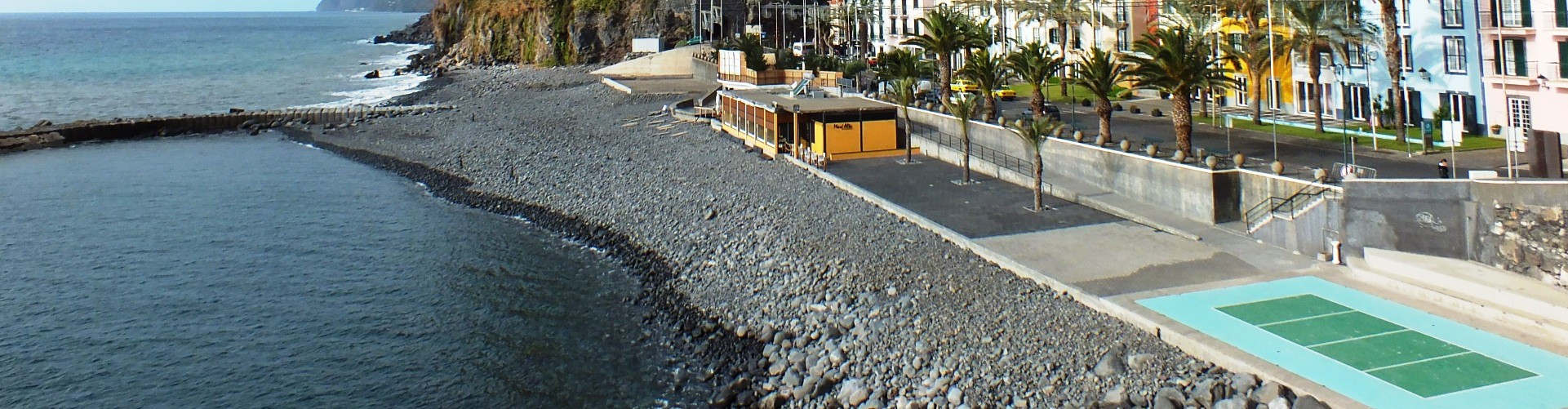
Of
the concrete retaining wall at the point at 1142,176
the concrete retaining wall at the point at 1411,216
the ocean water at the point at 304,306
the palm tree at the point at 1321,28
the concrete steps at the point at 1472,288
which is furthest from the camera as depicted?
the palm tree at the point at 1321,28

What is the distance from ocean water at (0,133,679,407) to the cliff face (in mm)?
61346

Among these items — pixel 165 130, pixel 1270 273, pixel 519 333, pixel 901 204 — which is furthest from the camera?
pixel 165 130

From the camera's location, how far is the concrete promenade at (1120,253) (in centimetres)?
2309

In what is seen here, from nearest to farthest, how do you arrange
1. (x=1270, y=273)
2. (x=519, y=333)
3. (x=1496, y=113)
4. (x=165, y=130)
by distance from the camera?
(x=1270, y=273)
(x=519, y=333)
(x=1496, y=113)
(x=165, y=130)

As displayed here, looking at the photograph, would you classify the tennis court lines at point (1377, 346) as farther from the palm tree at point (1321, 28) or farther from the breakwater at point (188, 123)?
the breakwater at point (188, 123)

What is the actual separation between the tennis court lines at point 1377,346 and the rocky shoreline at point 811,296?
2.17 metres

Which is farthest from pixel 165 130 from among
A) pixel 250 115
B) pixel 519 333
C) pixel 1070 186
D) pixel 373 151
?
pixel 1070 186

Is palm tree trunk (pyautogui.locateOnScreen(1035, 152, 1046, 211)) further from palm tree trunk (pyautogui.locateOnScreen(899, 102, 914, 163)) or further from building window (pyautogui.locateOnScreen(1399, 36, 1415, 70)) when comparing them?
building window (pyautogui.locateOnScreen(1399, 36, 1415, 70))

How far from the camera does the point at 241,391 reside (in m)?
28.5

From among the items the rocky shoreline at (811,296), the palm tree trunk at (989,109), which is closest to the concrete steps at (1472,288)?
the rocky shoreline at (811,296)

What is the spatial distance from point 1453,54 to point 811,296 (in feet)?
86.8

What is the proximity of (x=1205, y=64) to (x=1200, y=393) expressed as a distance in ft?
62.7

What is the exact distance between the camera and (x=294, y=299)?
121ft

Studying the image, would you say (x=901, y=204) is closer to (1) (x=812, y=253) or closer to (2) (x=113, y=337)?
(1) (x=812, y=253)
